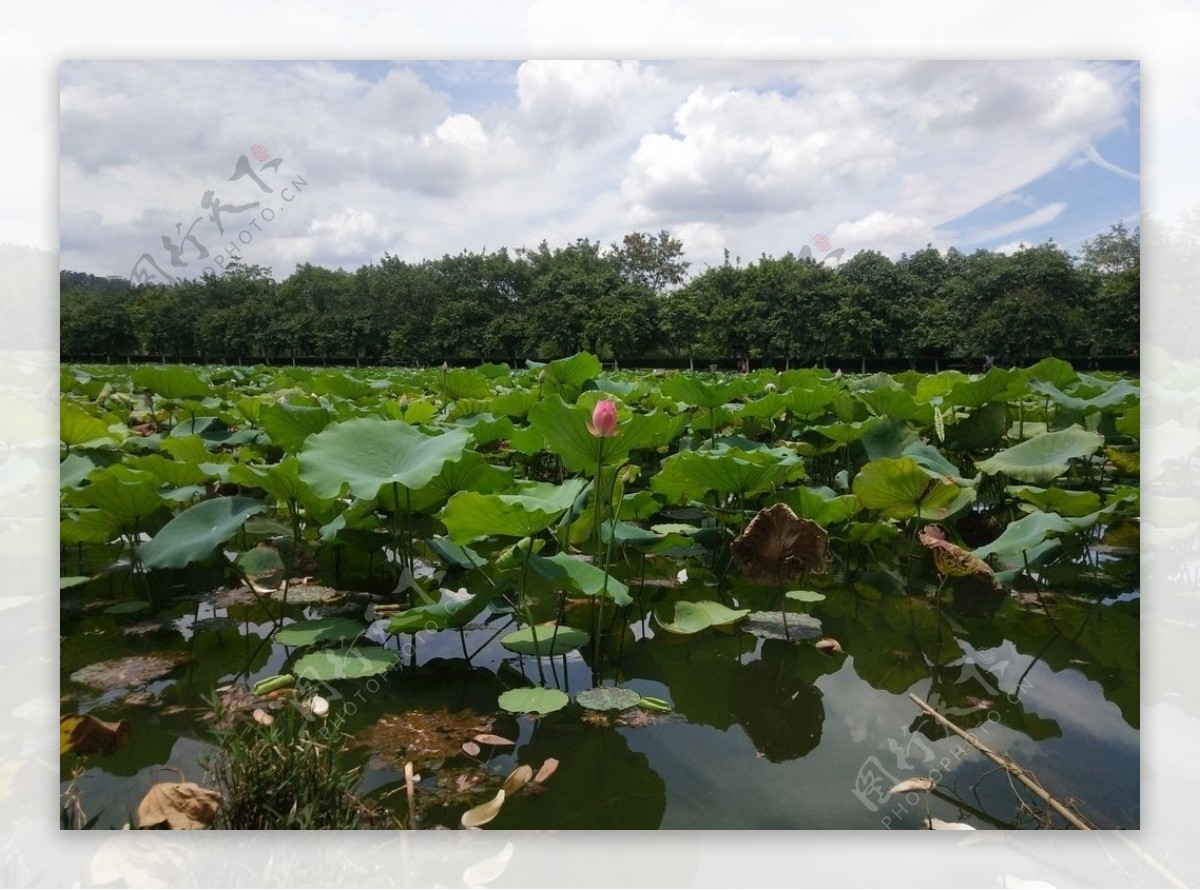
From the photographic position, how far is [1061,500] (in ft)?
5.94

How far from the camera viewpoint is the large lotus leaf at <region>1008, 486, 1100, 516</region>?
177 centimetres

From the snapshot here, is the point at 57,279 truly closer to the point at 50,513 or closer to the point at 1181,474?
the point at 50,513

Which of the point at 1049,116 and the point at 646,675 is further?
the point at 1049,116

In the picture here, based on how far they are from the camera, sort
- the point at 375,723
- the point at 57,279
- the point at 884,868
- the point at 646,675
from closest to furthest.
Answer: the point at 884,868, the point at 375,723, the point at 646,675, the point at 57,279

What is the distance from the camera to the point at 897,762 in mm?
1230

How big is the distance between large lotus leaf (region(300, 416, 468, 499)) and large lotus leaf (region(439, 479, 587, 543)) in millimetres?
Answer: 77

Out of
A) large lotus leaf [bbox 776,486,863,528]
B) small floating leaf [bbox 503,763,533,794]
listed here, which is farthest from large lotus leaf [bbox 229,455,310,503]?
large lotus leaf [bbox 776,486,863,528]

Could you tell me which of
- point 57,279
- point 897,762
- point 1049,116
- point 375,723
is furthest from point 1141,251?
point 57,279

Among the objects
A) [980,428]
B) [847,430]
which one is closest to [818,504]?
[847,430]

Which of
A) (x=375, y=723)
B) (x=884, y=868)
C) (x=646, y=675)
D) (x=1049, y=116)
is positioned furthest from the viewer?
(x=1049, y=116)

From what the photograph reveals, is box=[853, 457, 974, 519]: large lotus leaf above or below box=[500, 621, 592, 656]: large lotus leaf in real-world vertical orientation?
above

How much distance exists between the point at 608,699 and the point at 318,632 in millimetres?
601

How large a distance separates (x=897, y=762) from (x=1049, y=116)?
1.54 metres

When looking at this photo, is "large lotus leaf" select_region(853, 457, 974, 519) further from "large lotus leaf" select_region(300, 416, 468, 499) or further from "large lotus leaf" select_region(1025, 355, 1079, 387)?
"large lotus leaf" select_region(1025, 355, 1079, 387)
